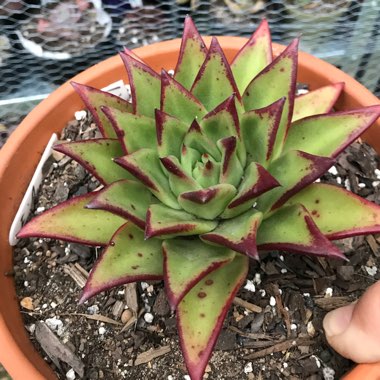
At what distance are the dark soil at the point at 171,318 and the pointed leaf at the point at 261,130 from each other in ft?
0.86

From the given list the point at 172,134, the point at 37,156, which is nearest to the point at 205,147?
the point at 172,134

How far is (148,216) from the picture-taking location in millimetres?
730

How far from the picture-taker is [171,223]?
0.73m

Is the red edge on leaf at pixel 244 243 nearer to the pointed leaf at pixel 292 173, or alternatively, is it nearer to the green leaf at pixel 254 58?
the pointed leaf at pixel 292 173

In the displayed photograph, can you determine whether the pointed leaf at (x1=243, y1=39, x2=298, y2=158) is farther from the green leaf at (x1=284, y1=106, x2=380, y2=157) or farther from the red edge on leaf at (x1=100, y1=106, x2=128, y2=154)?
the red edge on leaf at (x1=100, y1=106, x2=128, y2=154)

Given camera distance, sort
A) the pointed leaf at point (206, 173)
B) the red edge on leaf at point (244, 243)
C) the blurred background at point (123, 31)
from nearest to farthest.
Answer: the red edge on leaf at point (244, 243), the pointed leaf at point (206, 173), the blurred background at point (123, 31)

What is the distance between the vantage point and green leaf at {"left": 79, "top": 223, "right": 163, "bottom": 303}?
76 cm

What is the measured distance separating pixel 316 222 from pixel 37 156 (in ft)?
1.98

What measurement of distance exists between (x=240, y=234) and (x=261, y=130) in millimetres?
158

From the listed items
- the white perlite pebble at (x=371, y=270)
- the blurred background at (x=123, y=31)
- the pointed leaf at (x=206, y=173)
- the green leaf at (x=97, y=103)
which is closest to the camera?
the pointed leaf at (x=206, y=173)

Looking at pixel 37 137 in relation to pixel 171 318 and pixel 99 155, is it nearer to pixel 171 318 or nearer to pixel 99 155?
pixel 99 155

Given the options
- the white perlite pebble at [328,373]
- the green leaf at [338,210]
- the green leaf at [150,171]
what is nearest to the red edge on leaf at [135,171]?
the green leaf at [150,171]

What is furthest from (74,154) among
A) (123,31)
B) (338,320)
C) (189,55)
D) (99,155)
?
(123,31)

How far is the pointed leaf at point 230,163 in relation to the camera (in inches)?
29.1
